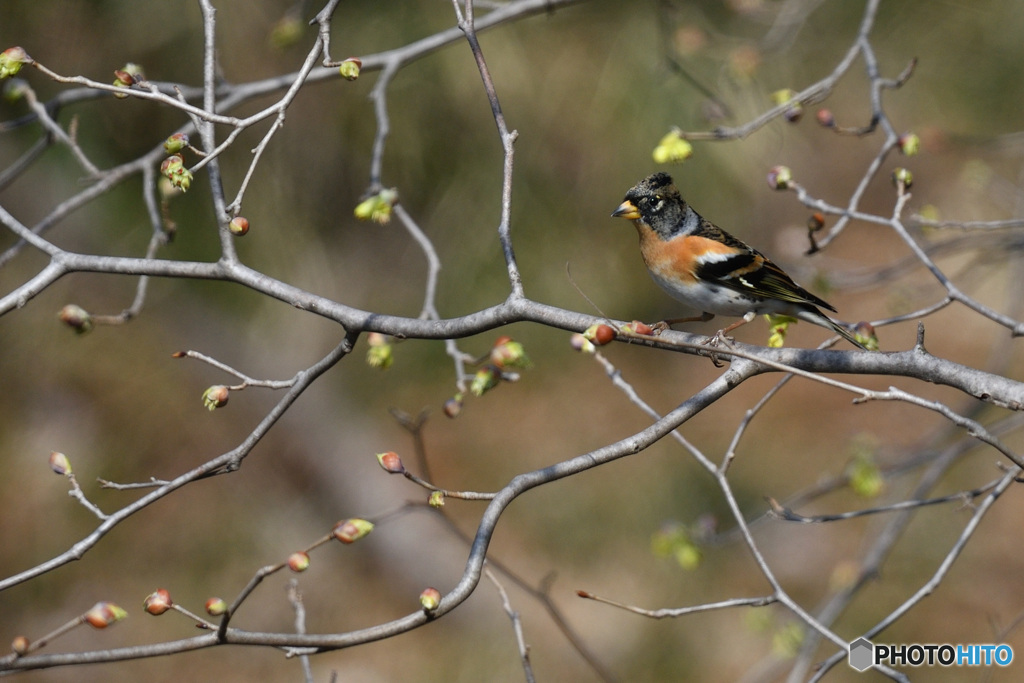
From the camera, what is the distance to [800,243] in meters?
4.80

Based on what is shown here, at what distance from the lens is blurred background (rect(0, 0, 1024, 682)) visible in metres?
5.52

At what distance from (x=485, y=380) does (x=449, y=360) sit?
13.2 ft

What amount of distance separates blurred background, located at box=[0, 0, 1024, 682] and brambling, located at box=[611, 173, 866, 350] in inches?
58.1

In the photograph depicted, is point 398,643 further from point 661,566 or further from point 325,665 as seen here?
point 661,566

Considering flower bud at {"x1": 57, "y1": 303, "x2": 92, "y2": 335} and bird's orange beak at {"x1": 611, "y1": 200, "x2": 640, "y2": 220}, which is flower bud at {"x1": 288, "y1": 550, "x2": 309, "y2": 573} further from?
bird's orange beak at {"x1": 611, "y1": 200, "x2": 640, "y2": 220}

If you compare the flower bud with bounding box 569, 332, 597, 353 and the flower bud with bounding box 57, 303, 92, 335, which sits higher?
the flower bud with bounding box 57, 303, 92, 335

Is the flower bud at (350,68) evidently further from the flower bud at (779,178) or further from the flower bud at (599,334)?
the flower bud at (779,178)

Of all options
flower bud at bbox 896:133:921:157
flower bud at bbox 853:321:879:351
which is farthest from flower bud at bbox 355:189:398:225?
flower bud at bbox 896:133:921:157

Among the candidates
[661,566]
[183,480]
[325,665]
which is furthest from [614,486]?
[183,480]

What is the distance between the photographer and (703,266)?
3.15m

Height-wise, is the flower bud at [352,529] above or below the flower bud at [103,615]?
above

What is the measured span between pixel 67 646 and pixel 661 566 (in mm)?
4902

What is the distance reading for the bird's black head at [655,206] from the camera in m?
3.26

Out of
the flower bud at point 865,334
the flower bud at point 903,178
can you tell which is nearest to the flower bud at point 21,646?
the flower bud at point 865,334
